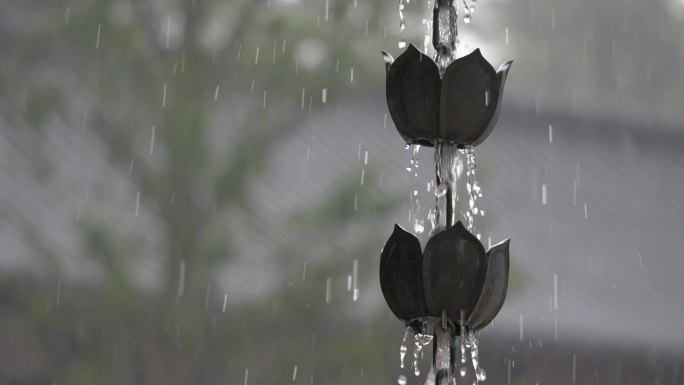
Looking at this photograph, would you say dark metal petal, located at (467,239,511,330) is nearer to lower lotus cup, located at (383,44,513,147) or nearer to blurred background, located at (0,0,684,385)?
lower lotus cup, located at (383,44,513,147)

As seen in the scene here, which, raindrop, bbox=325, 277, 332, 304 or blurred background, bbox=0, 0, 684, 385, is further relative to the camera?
raindrop, bbox=325, 277, 332, 304

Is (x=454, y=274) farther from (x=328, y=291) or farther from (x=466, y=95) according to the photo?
(x=328, y=291)

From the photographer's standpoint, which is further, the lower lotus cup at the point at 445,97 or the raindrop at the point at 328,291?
the raindrop at the point at 328,291

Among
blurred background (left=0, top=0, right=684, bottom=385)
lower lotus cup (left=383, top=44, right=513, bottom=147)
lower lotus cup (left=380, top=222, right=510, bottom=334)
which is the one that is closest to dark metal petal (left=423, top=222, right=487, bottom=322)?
lower lotus cup (left=380, top=222, right=510, bottom=334)

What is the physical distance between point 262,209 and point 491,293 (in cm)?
337

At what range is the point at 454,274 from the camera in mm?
1024

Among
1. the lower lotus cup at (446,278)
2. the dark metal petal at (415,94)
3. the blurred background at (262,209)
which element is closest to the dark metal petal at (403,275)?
the lower lotus cup at (446,278)

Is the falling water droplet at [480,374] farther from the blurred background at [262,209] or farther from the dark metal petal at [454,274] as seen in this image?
the blurred background at [262,209]

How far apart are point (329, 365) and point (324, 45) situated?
144 centimetres

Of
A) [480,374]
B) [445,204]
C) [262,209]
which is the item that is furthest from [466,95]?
[262,209]

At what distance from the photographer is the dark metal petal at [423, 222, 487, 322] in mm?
1025

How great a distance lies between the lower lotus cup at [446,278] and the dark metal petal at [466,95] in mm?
121

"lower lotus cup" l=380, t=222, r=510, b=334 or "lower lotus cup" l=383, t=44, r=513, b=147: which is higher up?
"lower lotus cup" l=383, t=44, r=513, b=147

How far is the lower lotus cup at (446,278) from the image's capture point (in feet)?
3.37
